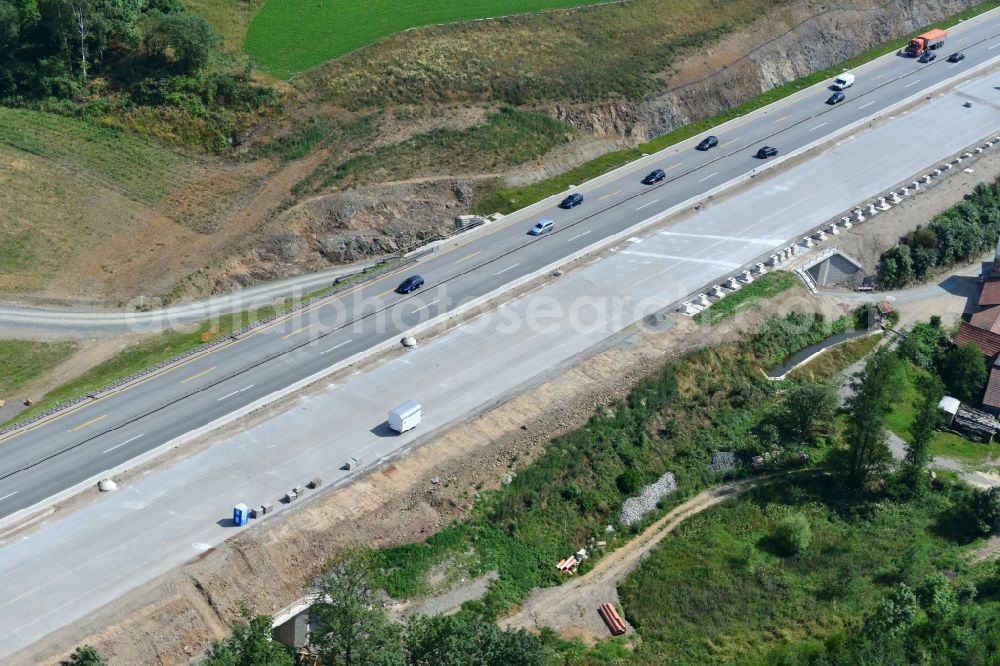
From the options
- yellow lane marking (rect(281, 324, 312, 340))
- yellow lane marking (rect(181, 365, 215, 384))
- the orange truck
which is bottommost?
yellow lane marking (rect(181, 365, 215, 384))

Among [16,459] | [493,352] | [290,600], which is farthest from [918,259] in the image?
[16,459]

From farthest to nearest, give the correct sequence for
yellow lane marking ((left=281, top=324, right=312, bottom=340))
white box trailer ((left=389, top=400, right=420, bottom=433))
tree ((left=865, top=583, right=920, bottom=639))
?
yellow lane marking ((left=281, top=324, right=312, bottom=340)) → white box trailer ((left=389, top=400, right=420, bottom=433)) → tree ((left=865, top=583, right=920, bottom=639))

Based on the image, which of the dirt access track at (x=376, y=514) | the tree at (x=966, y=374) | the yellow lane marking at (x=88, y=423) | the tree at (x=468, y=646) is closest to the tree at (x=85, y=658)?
the dirt access track at (x=376, y=514)

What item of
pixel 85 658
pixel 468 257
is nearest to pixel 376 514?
pixel 85 658

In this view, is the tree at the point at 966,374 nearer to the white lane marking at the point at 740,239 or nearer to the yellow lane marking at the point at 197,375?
the white lane marking at the point at 740,239

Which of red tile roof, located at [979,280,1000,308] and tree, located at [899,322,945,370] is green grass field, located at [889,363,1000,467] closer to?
tree, located at [899,322,945,370]

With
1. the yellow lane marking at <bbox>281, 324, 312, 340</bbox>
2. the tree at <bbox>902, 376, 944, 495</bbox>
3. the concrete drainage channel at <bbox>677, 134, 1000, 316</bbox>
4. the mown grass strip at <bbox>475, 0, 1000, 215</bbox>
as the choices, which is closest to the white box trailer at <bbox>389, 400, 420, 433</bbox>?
the yellow lane marking at <bbox>281, 324, 312, 340</bbox>

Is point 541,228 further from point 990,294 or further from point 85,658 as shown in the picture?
point 85,658
